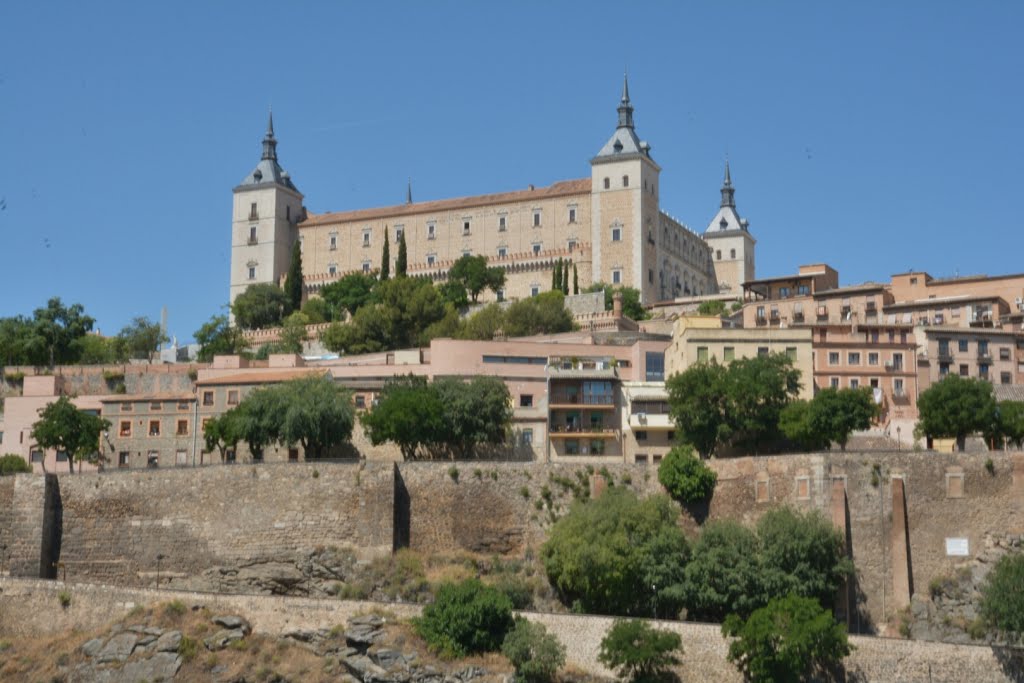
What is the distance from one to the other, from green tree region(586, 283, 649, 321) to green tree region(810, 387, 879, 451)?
39.6 metres

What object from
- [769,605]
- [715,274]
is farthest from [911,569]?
[715,274]

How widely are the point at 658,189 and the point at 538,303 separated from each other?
27.3 m

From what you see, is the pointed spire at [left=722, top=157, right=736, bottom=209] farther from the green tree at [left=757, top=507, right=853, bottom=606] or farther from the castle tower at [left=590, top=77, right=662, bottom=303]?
the green tree at [left=757, top=507, right=853, bottom=606]

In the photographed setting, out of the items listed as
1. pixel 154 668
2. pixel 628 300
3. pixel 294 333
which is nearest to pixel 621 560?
pixel 154 668

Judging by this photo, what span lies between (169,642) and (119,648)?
1866mm

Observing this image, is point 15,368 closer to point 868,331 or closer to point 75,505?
point 75,505

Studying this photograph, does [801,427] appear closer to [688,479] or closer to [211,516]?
[688,479]

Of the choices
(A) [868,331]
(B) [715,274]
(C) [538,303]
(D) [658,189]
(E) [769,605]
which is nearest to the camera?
(E) [769,605]

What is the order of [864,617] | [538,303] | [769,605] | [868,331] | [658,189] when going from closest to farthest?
[769,605] < [864,617] < [868,331] < [538,303] < [658,189]

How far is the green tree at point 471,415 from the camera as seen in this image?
66.3 meters

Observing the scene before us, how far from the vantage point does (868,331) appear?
7475 centimetres

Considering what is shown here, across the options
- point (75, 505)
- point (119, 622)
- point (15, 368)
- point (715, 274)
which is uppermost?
point (715, 274)

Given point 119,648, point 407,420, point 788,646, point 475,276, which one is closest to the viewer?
point 788,646

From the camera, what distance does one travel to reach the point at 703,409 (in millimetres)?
62875
